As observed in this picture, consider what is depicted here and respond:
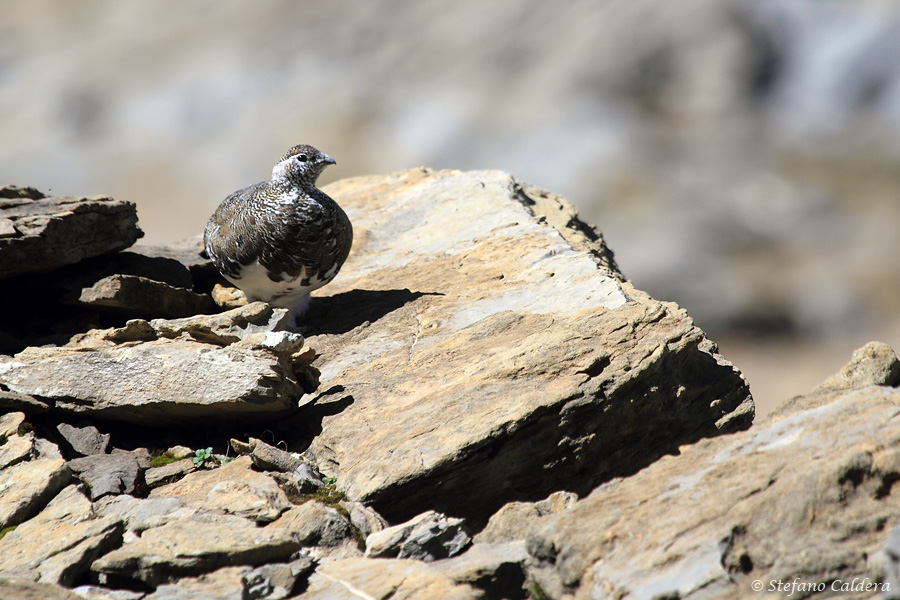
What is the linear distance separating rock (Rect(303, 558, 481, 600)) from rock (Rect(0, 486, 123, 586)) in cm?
133

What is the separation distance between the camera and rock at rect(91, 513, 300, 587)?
455 cm


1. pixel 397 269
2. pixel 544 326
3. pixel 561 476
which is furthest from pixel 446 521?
pixel 397 269

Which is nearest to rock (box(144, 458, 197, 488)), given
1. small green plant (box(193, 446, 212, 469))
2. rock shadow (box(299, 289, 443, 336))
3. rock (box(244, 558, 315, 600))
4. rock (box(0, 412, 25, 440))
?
small green plant (box(193, 446, 212, 469))

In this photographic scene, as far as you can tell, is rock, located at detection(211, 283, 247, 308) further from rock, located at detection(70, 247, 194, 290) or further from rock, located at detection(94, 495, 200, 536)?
rock, located at detection(94, 495, 200, 536)

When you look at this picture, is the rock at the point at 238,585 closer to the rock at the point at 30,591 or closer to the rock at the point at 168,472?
the rock at the point at 30,591

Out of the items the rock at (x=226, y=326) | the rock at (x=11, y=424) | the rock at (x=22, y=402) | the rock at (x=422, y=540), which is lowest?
the rock at (x=422, y=540)

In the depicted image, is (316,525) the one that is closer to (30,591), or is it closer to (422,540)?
(422,540)

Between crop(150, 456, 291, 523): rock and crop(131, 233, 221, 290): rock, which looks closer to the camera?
crop(150, 456, 291, 523): rock

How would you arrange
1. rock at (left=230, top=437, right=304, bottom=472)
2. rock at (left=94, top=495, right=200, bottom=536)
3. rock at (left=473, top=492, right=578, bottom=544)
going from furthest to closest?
rock at (left=230, top=437, right=304, bottom=472) → rock at (left=94, top=495, right=200, bottom=536) → rock at (left=473, top=492, right=578, bottom=544)

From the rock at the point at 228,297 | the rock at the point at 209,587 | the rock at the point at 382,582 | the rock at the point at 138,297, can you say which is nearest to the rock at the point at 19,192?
the rock at the point at 138,297

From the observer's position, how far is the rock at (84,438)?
626 cm

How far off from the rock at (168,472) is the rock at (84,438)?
1.68ft

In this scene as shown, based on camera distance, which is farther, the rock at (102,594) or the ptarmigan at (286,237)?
the ptarmigan at (286,237)

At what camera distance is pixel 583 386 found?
6.05 metres
